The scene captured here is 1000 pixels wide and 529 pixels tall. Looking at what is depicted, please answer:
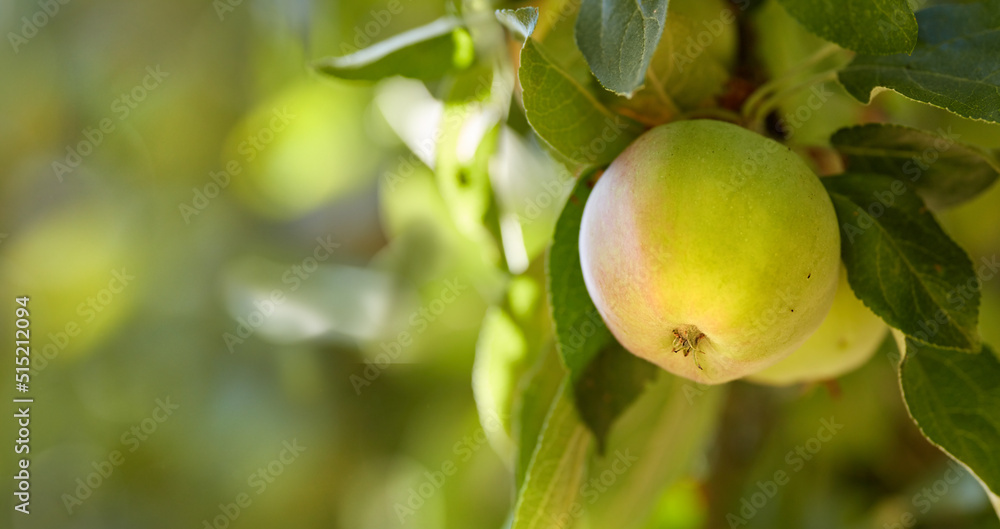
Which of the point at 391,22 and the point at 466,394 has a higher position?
the point at 391,22

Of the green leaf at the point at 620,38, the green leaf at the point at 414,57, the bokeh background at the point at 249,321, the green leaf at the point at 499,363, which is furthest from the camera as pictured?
the bokeh background at the point at 249,321

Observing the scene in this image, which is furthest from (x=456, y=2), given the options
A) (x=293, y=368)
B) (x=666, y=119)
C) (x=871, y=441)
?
(x=871, y=441)

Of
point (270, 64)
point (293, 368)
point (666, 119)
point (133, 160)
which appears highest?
point (666, 119)

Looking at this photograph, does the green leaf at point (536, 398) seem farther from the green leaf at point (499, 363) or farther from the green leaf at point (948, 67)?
the green leaf at point (948, 67)

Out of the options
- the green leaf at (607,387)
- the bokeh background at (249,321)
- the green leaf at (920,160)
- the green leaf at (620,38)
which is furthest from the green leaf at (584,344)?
the bokeh background at (249,321)

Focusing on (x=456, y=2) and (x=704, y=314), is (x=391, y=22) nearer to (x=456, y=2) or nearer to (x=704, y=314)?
(x=456, y=2)

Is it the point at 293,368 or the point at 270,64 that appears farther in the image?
the point at 293,368

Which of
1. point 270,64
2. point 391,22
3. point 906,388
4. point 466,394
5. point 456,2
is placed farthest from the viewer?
point 270,64
